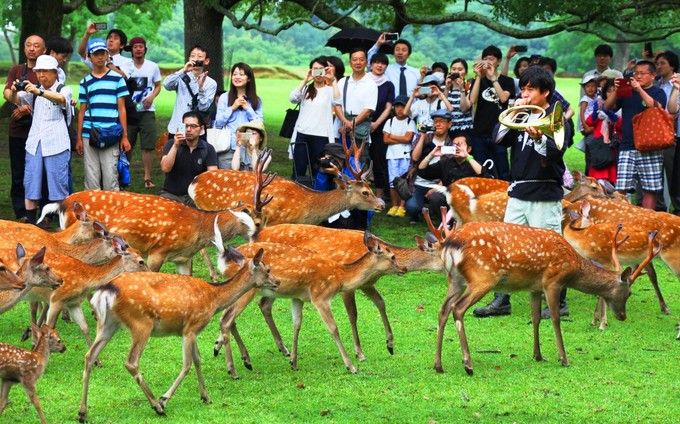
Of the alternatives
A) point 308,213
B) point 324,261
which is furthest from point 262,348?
point 308,213

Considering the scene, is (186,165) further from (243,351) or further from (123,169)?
(243,351)

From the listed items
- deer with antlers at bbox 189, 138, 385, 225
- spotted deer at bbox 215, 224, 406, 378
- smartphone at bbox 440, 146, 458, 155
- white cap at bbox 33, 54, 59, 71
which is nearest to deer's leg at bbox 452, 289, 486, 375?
spotted deer at bbox 215, 224, 406, 378

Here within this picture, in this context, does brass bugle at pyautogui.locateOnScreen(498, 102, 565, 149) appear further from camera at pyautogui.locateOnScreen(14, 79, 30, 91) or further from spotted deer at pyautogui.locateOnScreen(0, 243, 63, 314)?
camera at pyautogui.locateOnScreen(14, 79, 30, 91)

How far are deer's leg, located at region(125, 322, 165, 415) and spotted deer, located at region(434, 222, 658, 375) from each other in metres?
1.92

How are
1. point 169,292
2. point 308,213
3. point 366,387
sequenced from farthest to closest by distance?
1. point 308,213
2. point 366,387
3. point 169,292

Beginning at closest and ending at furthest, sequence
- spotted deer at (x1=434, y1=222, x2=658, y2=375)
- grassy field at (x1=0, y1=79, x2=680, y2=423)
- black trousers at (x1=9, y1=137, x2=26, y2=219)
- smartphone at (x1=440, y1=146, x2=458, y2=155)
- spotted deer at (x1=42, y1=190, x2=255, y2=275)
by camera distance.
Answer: grassy field at (x1=0, y1=79, x2=680, y2=423), spotted deer at (x1=434, y1=222, x2=658, y2=375), spotted deer at (x1=42, y1=190, x2=255, y2=275), smartphone at (x1=440, y1=146, x2=458, y2=155), black trousers at (x1=9, y1=137, x2=26, y2=219)

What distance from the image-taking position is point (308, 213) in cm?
1069

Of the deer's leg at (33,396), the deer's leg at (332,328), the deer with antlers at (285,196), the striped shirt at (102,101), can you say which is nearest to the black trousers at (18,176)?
the striped shirt at (102,101)

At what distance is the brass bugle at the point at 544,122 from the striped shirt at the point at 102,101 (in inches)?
169

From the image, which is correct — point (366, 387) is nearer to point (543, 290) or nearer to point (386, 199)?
point (543, 290)

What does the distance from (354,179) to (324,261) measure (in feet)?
10.8

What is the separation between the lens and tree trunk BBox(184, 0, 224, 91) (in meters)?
18.4

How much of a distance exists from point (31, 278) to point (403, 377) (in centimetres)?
231

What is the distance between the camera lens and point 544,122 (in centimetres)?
800
